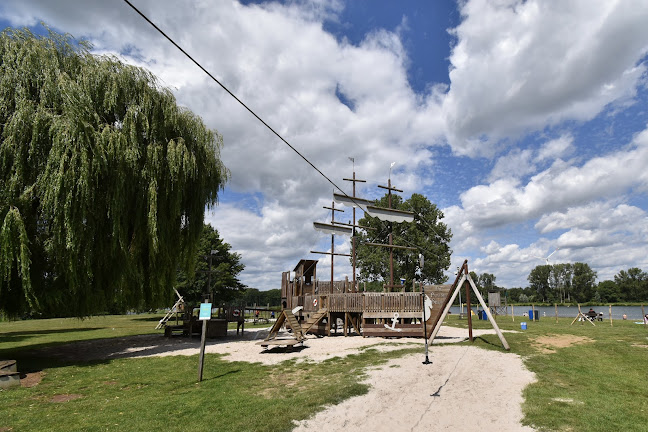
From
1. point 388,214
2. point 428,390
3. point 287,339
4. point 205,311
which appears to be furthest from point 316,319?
point 388,214

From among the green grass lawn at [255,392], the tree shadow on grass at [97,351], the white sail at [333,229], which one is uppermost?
the white sail at [333,229]

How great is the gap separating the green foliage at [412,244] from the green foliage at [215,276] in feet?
58.5

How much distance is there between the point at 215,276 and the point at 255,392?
38.0 m

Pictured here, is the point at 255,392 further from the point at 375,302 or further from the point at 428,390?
the point at 375,302

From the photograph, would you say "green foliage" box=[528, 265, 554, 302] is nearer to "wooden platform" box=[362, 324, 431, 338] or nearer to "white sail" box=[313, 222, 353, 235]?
"white sail" box=[313, 222, 353, 235]

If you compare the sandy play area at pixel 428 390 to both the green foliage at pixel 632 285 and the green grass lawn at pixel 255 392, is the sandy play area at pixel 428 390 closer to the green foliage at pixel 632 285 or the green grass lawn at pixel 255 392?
the green grass lawn at pixel 255 392

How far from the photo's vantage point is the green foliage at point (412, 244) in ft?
165

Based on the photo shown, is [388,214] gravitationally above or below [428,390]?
above

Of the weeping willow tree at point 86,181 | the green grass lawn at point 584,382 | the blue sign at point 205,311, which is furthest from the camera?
the weeping willow tree at point 86,181

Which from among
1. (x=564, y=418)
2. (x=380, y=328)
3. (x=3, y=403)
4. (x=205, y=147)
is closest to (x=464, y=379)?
(x=564, y=418)

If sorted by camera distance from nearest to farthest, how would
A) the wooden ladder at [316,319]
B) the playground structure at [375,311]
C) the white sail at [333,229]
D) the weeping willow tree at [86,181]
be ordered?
the weeping willow tree at [86,181]
the playground structure at [375,311]
the wooden ladder at [316,319]
the white sail at [333,229]

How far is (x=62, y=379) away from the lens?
11.7 meters

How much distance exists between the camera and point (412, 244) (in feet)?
162

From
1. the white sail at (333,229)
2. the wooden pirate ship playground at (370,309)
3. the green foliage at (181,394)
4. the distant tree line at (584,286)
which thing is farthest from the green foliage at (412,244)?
the distant tree line at (584,286)
